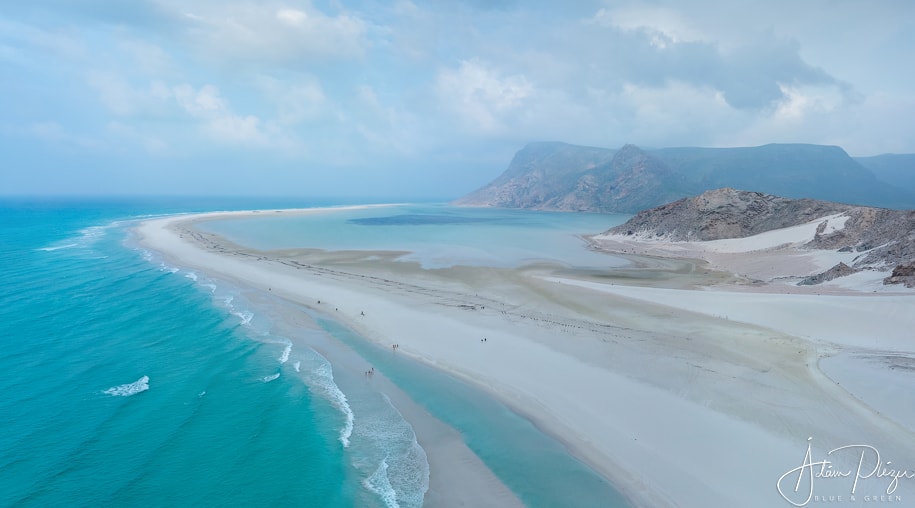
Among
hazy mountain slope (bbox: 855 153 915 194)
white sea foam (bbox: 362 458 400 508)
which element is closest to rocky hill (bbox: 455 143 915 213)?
hazy mountain slope (bbox: 855 153 915 194)

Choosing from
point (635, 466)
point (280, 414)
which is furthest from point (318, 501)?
point (635, 466)

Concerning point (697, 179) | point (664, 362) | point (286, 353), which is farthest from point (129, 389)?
point (697, 179)

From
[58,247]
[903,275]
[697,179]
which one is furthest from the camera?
[697,179]

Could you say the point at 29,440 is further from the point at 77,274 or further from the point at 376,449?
the point at 77,274

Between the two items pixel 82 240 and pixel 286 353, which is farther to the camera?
pixel 82 240

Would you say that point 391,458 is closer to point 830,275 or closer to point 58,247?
point 830,275

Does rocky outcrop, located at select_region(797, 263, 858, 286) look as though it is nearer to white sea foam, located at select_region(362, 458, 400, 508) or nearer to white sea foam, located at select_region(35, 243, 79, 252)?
white sea foam, located at select_region(362, 458, 400, 508)

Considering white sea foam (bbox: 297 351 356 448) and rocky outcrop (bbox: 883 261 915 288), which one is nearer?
white sea foam (bbox: 297 351 356 448)
